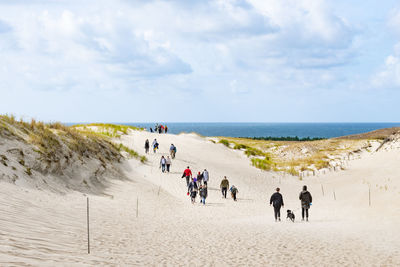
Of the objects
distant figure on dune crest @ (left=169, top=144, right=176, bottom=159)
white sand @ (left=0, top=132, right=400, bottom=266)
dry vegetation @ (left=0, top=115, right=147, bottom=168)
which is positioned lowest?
white sand @ (left=0, top=132, right=400, bottom=266)

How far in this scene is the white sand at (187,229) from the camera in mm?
8688

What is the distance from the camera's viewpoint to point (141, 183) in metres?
24.2

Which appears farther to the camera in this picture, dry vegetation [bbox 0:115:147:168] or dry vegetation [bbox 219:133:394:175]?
dry vegetation [bbox 219:133:394:175]

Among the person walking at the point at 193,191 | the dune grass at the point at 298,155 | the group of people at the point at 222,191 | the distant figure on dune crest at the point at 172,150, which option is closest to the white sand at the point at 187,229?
the person walking at the point at 193,191

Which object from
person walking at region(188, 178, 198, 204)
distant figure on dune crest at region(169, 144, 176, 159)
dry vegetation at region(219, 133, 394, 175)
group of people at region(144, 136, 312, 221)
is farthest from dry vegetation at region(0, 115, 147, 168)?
dry vegetation at region(219, 133, 394, 175)

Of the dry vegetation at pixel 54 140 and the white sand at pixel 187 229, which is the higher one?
the dry vegetation at pixel 54 140

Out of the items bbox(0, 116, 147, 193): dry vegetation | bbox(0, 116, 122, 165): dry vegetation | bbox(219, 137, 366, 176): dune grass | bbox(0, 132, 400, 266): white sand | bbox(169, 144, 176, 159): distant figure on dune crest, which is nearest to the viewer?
bbox(0, 132, 400, 266): white sand

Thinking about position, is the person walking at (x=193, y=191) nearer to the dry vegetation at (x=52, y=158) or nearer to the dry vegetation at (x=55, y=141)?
the dry vegetation at (x=52, y=158)

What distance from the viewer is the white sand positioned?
8688 millimetres

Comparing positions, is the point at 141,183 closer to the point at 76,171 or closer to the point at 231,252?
the point at 76,171

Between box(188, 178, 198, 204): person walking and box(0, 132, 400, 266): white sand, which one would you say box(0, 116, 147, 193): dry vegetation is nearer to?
box(0, 132, 400, 266): white sand

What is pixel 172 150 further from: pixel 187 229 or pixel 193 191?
pixel 187 229

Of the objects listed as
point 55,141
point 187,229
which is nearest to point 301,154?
point 55,141

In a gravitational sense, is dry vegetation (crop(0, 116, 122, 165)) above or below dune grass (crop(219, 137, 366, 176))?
above
